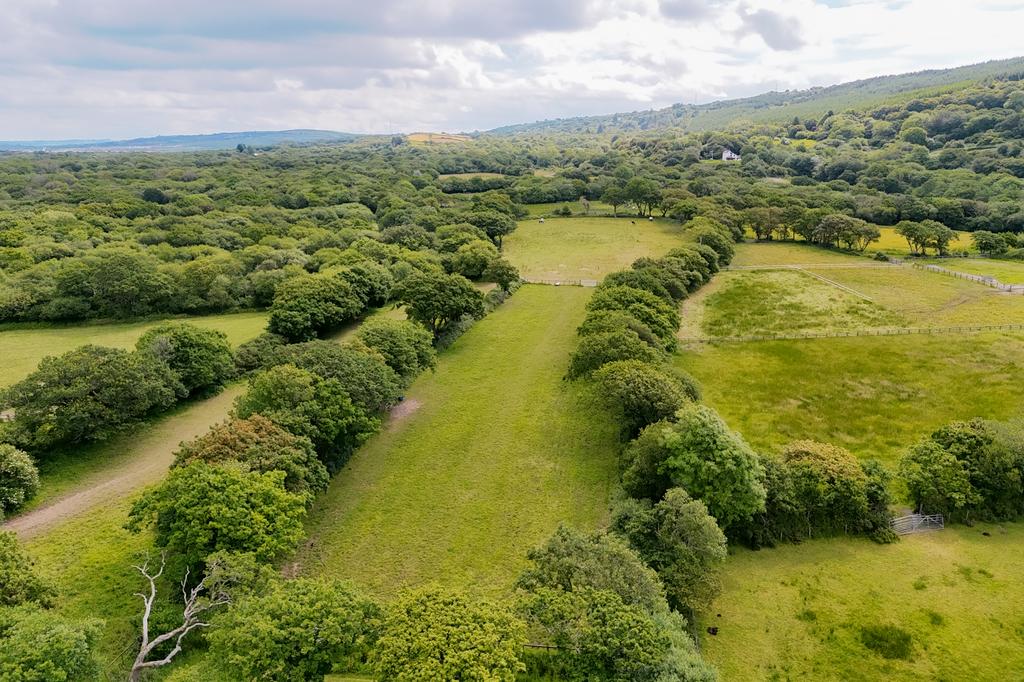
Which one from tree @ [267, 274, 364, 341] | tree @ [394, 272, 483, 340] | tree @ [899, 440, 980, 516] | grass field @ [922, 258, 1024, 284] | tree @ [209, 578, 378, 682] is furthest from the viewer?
grass field @ [922, 258, 1024, 284]

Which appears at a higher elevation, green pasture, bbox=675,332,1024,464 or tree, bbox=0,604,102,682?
tree, bbox=0,604,102,682

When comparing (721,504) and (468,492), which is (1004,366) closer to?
(721,504)

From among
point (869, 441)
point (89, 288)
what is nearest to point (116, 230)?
point (89, 288)

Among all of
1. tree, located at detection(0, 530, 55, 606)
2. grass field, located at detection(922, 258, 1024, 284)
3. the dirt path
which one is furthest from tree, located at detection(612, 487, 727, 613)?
grass field, located at detection(922, 258, 1024, 284)

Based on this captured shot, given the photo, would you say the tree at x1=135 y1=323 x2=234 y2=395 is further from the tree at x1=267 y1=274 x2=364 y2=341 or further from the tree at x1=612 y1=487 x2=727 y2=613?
the tree at x1=612 y1=487 x2=727 y2=613

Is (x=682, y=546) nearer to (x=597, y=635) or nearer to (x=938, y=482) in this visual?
(x=597, y=635)

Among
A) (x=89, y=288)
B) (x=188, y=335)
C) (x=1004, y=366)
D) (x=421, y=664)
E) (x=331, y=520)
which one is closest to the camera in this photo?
(x=421, y=664)

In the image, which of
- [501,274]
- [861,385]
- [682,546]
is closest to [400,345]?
[682,546]
